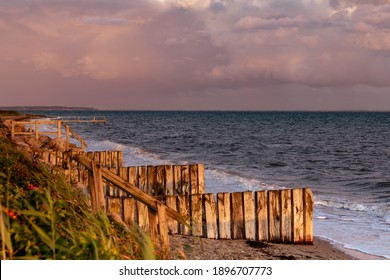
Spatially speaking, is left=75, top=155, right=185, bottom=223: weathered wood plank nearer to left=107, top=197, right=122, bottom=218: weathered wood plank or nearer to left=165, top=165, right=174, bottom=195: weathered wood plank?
left=107, top=197, right=122, bottom=218: weathered wood plank

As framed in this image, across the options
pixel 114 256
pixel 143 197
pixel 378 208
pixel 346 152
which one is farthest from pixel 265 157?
pixel 114 256

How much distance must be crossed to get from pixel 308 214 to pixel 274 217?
0.66 metres

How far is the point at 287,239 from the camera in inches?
430

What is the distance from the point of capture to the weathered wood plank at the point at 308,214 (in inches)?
427

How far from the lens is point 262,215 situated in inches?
427

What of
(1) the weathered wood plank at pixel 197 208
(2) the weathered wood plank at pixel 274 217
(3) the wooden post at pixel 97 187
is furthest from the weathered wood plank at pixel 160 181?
(3) the wooden post at pixel 97 187

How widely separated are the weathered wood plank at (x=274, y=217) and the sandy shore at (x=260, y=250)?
225mm

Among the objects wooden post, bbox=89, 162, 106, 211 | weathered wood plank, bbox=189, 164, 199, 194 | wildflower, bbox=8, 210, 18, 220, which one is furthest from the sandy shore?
wildflower, bbox=8, 210, 18, 220

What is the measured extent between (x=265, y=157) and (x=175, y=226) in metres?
25.7

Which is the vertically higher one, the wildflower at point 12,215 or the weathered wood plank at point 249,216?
the wildflower at point 12,215

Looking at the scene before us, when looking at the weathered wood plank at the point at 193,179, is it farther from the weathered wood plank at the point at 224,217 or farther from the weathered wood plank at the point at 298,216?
the weathered wood plank at the point at 298,216

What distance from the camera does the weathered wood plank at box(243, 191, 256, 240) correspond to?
10672 mm

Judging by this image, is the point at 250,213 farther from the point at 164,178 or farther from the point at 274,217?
the point at 164,178
